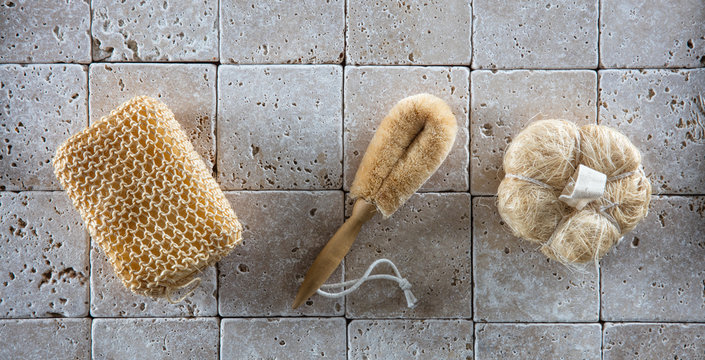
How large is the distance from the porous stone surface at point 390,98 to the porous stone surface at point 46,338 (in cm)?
110

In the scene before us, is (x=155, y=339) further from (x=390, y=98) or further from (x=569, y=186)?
(x=569, y=186)

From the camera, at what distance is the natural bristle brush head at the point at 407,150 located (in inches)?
51.8

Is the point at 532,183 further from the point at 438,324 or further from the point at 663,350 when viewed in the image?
the point at 663,350

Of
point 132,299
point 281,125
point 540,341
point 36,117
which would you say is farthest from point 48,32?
point 540,341

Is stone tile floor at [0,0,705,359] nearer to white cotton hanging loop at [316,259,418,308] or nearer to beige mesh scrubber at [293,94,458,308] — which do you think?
white cotton hanging loop at [316,259,418,308]

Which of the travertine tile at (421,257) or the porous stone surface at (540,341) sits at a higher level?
the travertine tile at (421,257)

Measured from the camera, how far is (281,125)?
1.54 m

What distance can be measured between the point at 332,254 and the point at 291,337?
382mm

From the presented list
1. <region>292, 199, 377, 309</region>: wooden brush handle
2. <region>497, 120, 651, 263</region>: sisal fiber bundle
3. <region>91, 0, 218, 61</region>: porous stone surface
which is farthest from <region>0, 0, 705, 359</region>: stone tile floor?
<region>497, 120, 651, 263</region>: sisal fiber bundle

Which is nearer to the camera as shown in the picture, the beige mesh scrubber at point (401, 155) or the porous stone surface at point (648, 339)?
the beige mesh scrubber at point (401, 155)

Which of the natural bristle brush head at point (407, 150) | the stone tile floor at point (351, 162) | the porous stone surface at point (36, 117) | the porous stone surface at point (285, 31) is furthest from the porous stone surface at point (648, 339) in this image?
the porous stone surface at point (36, 117)

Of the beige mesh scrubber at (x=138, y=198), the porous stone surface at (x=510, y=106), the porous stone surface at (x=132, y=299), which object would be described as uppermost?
the porous stone surface at (x=510, y=106)

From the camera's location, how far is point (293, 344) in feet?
5.12

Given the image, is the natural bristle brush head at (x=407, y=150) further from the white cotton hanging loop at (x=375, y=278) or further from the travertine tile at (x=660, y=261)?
the travertine tile at (x=660, y=261)
